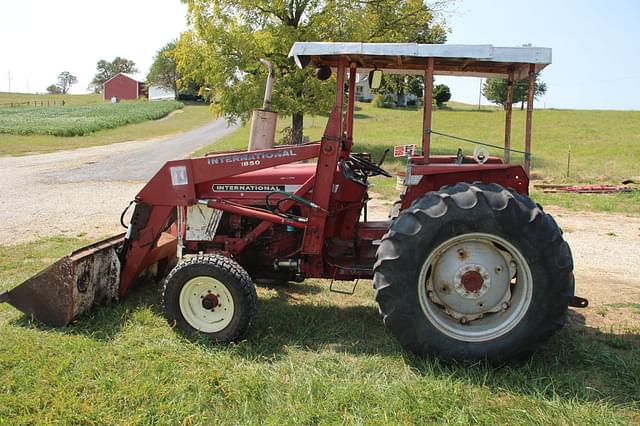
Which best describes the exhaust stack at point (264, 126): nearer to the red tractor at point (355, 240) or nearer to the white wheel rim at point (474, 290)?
the red tractor at point (355, 240)

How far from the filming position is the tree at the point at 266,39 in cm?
1839

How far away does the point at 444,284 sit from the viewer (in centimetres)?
410

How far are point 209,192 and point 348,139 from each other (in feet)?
4.24

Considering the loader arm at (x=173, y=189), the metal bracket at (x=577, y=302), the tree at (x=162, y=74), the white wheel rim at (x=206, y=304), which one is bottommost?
the white wheel rim at (x=206, y=304)

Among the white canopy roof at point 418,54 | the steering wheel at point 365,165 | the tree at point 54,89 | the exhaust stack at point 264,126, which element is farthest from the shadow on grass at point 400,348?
the tree at point 54,89

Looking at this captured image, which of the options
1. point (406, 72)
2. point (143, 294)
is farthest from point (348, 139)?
point (143, 294)

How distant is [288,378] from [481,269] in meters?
1.56

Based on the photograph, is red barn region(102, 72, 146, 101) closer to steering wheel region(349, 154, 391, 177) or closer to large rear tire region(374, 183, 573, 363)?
steering wheel region(349, 154, 391, 177)

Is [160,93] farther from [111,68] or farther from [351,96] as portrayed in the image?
[351,96]

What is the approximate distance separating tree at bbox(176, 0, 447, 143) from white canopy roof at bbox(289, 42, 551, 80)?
13573 mm

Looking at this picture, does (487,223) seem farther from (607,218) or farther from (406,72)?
(607,218)

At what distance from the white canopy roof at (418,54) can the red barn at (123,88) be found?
87.5 m

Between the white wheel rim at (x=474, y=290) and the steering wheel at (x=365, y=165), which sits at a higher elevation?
the steering wheel at (x=365, y=165)

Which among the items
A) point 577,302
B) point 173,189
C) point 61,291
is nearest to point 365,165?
point 173,189
